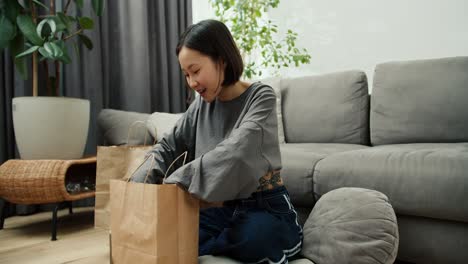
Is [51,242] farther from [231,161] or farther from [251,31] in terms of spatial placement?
[251,31]

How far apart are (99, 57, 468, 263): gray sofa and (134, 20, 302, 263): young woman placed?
1.44ft

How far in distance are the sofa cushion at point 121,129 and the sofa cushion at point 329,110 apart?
0.86m

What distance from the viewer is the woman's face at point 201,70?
103cm

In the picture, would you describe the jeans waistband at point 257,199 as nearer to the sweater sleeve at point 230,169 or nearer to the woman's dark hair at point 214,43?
the sweater sleeve at point 230,169

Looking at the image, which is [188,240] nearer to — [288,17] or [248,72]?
[248,72]

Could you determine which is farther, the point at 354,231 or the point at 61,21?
the point at 61,21

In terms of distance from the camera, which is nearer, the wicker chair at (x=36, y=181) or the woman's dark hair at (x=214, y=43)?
the woman's dark hair at (x=214, y=43)

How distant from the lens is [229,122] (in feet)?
3.69

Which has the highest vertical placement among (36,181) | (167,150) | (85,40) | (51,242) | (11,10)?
(11,10)

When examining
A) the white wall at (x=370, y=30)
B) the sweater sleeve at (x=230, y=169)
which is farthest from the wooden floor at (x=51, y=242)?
the white wall at (x=370, y=30)

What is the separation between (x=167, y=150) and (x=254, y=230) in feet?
1.31

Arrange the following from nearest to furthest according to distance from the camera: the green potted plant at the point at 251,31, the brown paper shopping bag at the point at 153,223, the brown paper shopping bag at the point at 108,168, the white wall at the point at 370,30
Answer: the brown paper shopping bag at the point at 153,223, the brown paper shopping bag at the point at 108,168, the white wall at the point at 370,30, the green potted plant at the point at 251,31

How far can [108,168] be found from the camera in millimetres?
1638

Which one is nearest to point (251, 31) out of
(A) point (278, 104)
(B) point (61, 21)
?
(A) point (278, 104)
